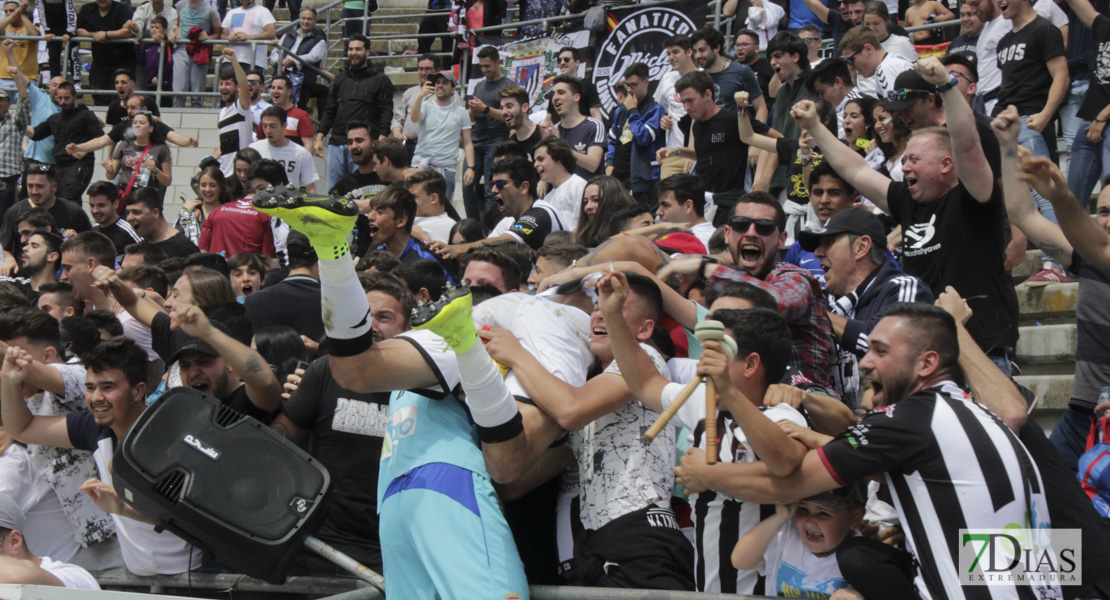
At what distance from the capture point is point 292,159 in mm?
11508

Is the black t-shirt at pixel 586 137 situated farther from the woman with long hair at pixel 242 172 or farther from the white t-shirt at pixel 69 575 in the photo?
the white t-shirt at pixel 69 575

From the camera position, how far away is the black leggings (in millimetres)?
3334

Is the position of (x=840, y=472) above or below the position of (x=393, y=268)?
above

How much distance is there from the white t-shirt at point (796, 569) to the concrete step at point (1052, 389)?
3.62 metres

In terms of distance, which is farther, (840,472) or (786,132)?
(786,132)

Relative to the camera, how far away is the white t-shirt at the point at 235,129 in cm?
1293

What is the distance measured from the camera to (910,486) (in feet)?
11.0

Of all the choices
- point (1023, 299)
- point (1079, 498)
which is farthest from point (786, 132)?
point (1079, 498)

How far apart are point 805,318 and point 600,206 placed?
304 cm

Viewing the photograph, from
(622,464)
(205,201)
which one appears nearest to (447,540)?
(622,464)

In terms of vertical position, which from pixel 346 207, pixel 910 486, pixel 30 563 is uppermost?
pixel 346 207

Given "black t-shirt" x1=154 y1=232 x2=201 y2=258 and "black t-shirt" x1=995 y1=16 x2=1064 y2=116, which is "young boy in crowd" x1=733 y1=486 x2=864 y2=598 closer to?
"black t-shirt" x1=995 y1=16 x2=1064 y2=116

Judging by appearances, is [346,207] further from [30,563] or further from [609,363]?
[30,563]

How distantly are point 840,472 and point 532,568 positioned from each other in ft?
4.90
